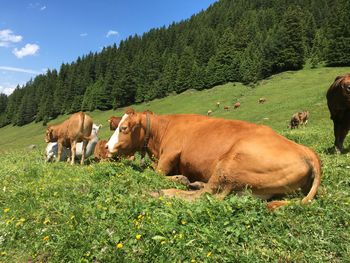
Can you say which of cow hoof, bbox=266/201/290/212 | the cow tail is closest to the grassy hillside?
the cow tail

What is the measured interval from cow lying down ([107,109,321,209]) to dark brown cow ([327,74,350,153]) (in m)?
4.50

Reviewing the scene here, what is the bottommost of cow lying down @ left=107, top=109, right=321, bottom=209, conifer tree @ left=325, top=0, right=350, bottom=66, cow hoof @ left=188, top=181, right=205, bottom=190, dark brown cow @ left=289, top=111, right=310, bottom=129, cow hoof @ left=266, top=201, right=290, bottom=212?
dark brown cow @ left=289, top=111, right=310, bottom=129

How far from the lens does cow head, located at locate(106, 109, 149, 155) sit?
8383mm

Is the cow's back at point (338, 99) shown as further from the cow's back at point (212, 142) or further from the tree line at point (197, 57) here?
the tree line at point (197, 57)

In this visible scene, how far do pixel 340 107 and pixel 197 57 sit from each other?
106103 millimetres

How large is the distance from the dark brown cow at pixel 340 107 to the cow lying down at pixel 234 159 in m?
4.50

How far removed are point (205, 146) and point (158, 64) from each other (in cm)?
11838

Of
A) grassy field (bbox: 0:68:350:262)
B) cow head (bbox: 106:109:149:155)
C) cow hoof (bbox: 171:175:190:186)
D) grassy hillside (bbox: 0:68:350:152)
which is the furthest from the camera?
grassy hillside (bbox: 0:68:350:152)

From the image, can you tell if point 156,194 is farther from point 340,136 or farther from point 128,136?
point 340,136

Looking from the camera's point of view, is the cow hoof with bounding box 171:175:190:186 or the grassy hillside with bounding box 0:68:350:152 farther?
the grassy hillside with bounding box 0:68:350:152

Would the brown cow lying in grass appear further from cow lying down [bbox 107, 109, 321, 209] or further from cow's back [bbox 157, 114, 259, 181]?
cow's back [bbox 157, 114, 259, 181]

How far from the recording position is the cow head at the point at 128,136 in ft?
27.5

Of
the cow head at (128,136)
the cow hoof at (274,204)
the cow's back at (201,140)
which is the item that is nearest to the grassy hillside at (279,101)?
the cow head at (128,136)

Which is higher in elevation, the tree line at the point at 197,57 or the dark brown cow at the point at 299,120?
the tree line at the point at 197,57
